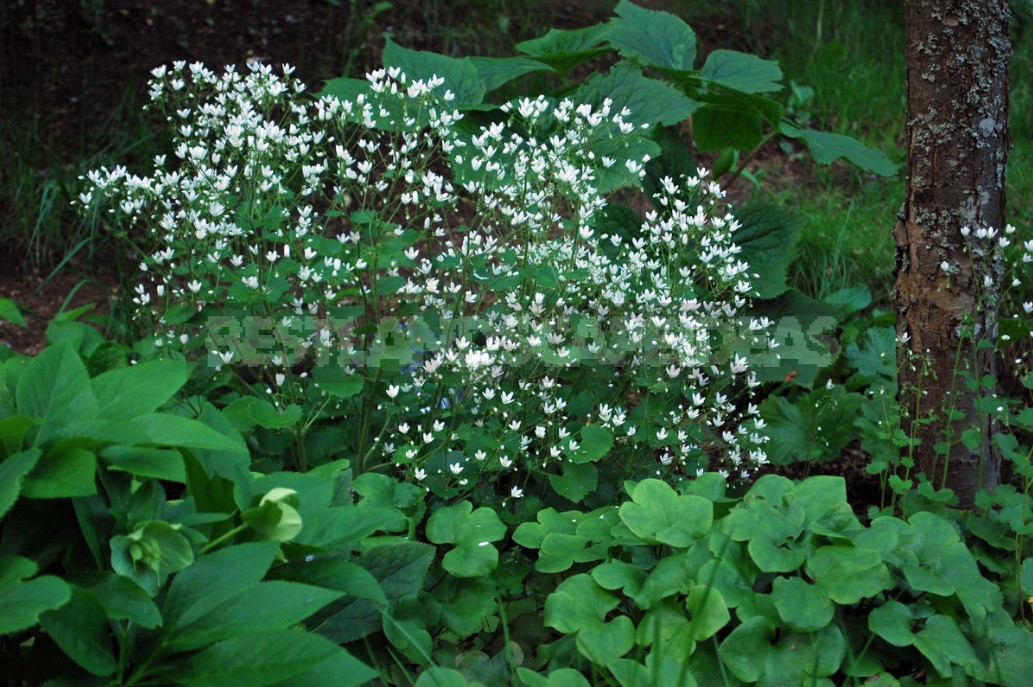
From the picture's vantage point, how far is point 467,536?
Answer: 2090 millimetres

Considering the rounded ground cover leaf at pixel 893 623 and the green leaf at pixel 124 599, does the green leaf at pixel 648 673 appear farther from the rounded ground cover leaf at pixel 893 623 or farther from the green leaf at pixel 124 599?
the green leaf at pixel 124 599

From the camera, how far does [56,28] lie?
534 centimetres

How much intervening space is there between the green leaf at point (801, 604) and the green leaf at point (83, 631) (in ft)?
3.84

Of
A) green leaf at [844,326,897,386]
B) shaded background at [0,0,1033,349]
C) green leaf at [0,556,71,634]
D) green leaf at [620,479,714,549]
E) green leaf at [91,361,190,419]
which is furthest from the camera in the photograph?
shaded background at [0,0,1033,349]

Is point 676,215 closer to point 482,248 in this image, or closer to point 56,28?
point 482,248

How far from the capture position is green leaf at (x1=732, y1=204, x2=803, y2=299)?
3.14 meters

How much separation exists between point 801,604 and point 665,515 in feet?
1.09

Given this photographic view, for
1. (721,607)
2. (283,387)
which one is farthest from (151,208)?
(721,607)

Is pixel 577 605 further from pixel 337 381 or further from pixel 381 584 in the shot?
pixel 337 381

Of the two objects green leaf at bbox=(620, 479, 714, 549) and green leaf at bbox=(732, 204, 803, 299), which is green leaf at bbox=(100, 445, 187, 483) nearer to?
green leaf at bbox=(620, 479, 714, 549)

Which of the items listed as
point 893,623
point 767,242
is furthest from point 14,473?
point 767,242

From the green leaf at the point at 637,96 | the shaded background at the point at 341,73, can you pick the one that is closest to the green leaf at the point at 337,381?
the green leaf at the point at 637,96

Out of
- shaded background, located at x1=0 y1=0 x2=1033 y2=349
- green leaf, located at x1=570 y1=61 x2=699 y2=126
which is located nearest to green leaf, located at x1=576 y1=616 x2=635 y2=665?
green leaf, located at x1=570 y1=61 x2=699 y2=126

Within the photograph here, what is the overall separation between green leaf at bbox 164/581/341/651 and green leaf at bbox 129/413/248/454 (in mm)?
236
